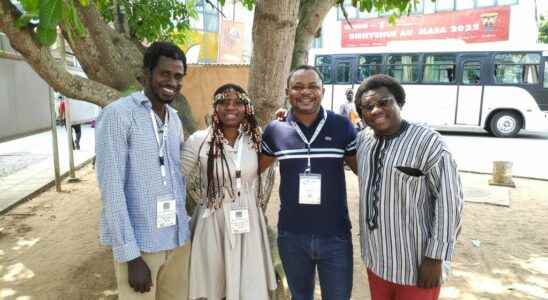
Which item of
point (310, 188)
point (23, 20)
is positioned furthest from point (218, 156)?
point (23, 20)

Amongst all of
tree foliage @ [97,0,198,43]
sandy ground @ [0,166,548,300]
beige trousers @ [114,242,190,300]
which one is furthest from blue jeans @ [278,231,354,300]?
tree foliage @ [97,0,198,43]

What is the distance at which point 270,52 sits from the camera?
276 cm

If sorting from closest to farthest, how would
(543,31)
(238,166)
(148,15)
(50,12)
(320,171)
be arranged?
(50,12) < (320,171) < (238,166) < (148,15) < (543,31)

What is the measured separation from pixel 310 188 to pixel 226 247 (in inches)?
22.9

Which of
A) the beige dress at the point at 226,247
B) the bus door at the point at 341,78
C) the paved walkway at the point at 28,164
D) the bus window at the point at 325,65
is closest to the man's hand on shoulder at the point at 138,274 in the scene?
the beige dress at the point at 226,247

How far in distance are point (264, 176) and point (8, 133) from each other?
13512mm

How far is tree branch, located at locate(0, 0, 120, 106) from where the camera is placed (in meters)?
2.55

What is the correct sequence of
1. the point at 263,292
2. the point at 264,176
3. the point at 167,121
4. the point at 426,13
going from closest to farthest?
the point at 167,121 → the point at 263,292 → the point at 264,176 → the point at 426,13

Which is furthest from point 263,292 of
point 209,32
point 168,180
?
point 209,32

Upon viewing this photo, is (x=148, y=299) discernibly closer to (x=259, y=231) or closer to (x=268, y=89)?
(x=259, y=231)

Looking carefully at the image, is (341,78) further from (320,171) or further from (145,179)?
(145,179)

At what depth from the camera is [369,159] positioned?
80.0 inches

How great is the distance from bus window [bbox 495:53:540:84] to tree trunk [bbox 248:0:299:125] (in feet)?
42.0

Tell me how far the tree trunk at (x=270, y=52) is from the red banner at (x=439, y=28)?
15.3 metres
